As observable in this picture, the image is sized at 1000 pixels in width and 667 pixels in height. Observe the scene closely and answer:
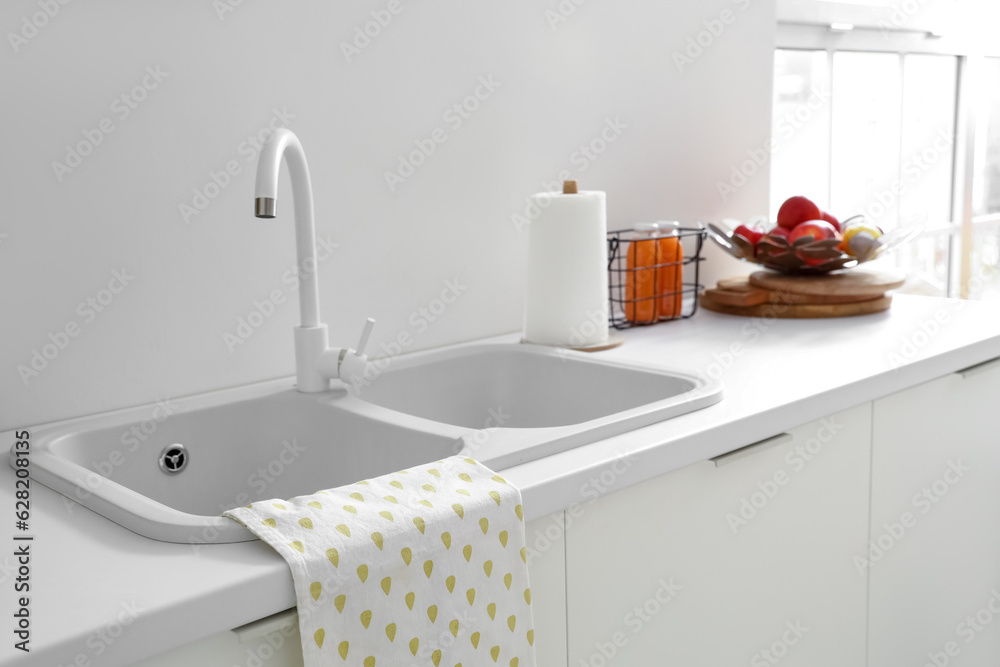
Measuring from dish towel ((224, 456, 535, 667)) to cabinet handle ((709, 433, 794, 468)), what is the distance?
34cm

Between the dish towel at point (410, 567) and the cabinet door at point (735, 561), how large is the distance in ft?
0.42

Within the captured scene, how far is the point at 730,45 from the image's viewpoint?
6.70ft

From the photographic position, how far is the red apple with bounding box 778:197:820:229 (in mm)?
1832

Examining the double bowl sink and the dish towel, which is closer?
the dish towel

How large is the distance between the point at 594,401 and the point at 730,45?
3.35ft

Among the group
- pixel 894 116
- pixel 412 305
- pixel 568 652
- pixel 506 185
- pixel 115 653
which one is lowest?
pixel 568 652

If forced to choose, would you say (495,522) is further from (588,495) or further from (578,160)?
(578,160)

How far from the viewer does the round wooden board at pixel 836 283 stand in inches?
68.9

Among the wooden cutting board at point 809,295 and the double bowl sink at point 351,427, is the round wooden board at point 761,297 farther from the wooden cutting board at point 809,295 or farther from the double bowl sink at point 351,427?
the double bowl sink at point 351,427

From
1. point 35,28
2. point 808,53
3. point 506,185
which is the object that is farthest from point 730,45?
point 35,28

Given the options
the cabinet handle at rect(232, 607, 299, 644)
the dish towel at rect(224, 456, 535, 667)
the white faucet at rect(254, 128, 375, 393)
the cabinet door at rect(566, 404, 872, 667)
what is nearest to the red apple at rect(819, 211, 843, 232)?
the cabinet door at rect(566, 404, 872, 667)

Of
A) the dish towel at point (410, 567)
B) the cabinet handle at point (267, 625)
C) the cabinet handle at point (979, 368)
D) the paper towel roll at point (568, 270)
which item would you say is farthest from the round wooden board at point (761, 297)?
the cabinet handle at point (267, 625)

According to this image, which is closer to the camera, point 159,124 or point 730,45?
A: point 159,124

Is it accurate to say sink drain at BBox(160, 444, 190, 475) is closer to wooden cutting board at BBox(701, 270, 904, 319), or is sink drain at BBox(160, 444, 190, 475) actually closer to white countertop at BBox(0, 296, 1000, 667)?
white countertop at BBox(0, 296, 1000, 667)
